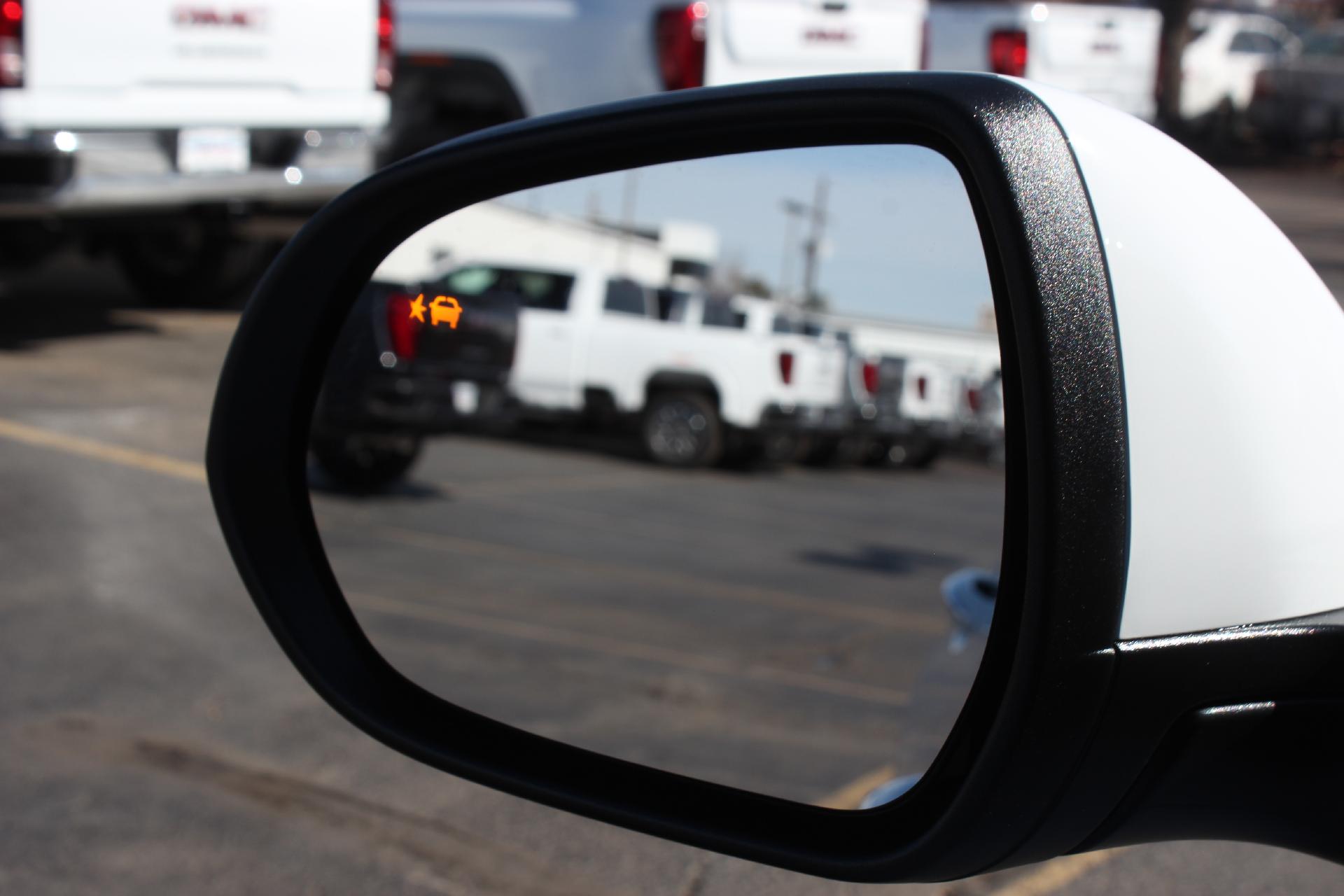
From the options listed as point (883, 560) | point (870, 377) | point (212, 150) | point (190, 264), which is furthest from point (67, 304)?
point (870, 377)

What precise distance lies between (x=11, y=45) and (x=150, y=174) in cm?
96

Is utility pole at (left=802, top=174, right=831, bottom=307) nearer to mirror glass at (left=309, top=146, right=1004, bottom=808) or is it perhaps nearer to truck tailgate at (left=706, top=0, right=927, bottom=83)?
mirror glass at (left=309, top=146, right=1004, bottom=808)

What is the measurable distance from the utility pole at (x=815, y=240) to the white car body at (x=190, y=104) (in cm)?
687

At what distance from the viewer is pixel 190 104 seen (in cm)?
841

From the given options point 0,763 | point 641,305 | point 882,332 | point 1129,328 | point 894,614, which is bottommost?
point 894,614

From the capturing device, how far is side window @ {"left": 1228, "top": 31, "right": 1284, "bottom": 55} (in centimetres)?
2706

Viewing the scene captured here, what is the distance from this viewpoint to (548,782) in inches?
49.8

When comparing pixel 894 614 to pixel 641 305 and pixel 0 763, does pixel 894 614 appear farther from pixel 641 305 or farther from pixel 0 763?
pixel 0 763

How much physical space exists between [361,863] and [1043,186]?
276 centimetres

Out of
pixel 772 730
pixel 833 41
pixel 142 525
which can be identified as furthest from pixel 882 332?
pixel 833 41

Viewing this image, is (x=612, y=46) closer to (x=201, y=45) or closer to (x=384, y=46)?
(x=384, y=46)

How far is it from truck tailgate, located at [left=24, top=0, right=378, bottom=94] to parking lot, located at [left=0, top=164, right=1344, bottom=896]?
71.3 inches

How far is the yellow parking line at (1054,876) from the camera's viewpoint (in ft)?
10.7

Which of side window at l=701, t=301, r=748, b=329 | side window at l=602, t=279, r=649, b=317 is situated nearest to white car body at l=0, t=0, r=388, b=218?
side window at l=602, t=279, r=649, b=317
